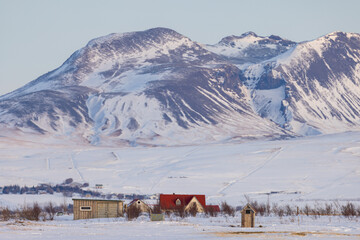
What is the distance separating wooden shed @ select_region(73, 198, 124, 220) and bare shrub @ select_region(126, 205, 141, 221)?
1.87 meters

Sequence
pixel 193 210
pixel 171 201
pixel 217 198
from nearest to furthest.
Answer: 1. pixel 193 210
2. pixel 171 201
3. pixel 217 198

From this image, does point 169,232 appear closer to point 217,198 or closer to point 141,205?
point 141,205

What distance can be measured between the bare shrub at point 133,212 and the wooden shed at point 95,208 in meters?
1.87

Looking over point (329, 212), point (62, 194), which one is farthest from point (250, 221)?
point (62, 194)

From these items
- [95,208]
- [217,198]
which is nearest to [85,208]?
[95,208]

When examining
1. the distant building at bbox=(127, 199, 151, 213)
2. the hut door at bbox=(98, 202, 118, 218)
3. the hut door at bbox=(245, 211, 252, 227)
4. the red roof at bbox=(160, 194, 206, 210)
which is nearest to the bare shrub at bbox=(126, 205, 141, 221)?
the hut door at bbox=(98, 202, 118, 218)

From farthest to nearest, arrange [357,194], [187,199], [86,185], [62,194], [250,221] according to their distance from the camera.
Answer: [86,185], [62,194], [357,194], [187,199], [250,221]

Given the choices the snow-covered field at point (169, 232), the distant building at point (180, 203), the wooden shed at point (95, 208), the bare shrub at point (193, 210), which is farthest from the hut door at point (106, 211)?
the snow-covered field at point (169, 232)

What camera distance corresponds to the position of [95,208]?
288 feet

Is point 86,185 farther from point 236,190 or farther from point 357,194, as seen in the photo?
point 357,194

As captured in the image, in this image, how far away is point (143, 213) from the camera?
94.4 meters

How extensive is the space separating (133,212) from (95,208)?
16.7 feet

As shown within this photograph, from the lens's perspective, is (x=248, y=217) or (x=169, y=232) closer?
(x=169, y=232)

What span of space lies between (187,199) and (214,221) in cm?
2625
